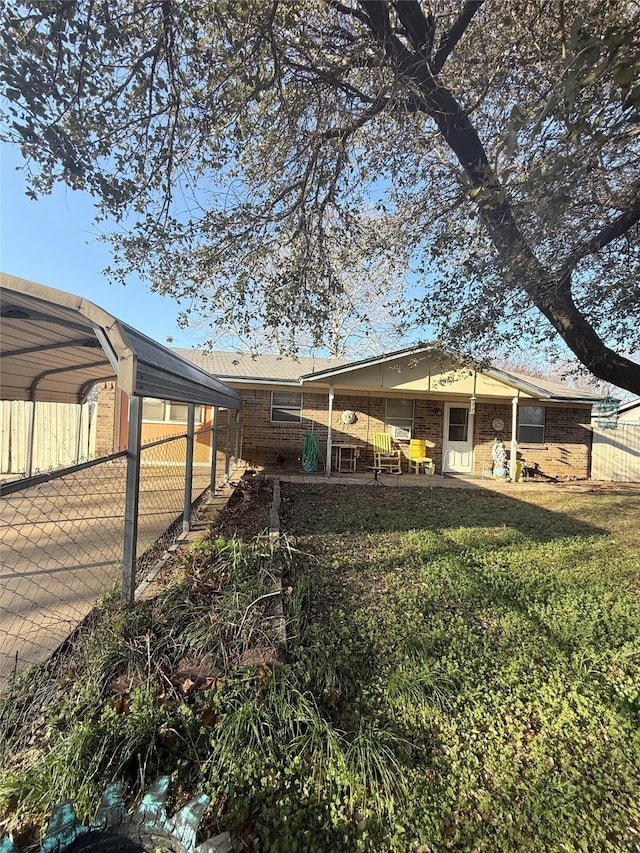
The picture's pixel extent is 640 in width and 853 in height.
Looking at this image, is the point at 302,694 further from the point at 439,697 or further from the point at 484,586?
the point at 484,586

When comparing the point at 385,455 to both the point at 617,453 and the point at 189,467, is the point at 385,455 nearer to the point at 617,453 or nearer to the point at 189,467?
the point at 617,453

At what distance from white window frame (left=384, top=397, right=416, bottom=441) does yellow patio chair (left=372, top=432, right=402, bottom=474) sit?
1.71ft

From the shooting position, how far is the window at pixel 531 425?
14922 millimetres

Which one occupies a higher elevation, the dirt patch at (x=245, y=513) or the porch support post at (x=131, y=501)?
the porch support post at (x=131, y=501)

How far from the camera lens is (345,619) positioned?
135 inches

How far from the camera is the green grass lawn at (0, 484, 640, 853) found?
5.77 ft

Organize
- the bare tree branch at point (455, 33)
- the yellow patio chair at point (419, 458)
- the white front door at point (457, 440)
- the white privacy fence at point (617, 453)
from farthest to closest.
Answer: the white privacy fence at point (617, 453)
the white front door at point (457, 440)
the yellow patio chair at point (419, 458)
the bare tree branch at point (455, 33)

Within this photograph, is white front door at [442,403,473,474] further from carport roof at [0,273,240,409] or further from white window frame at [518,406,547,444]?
carport roof at [0,273,240,409]

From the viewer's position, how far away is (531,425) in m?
15.0

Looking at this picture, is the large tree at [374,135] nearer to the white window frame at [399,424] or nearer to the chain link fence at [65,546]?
the chain link fence at [65,546]

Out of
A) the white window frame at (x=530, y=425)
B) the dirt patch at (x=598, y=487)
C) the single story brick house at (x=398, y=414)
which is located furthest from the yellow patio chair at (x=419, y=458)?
the dirt patch at (x=598, y=487)

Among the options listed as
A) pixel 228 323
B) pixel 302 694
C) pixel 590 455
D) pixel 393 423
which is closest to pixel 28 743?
pixel 302 694

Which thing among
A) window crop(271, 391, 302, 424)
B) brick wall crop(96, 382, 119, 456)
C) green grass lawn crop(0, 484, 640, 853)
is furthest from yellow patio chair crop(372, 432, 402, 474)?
green grass lawn crop(0, 484, 640, 853)

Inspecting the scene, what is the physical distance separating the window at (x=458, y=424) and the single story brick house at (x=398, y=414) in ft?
0.12
